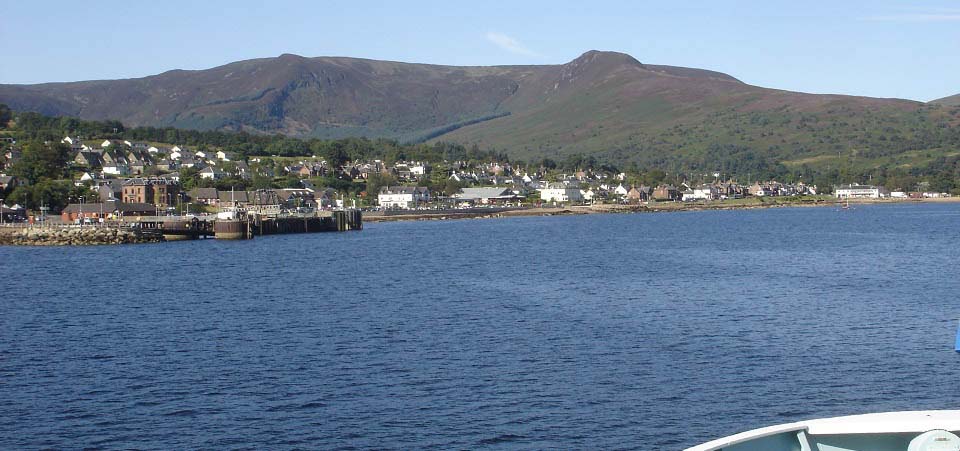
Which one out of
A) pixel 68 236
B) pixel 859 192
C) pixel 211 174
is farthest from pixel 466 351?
pixel 859 192

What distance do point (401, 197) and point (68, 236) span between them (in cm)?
7009

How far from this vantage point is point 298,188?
450 feet

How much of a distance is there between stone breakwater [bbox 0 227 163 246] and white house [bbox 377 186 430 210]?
6360cm


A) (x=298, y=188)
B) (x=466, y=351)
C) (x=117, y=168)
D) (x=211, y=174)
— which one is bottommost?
(x=466, y=351)

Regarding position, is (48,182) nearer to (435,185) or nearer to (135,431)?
(435,185)

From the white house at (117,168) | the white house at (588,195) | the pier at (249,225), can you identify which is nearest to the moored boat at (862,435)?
the pier at (249,225)

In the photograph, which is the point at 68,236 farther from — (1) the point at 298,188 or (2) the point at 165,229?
(1) the point at 298,188

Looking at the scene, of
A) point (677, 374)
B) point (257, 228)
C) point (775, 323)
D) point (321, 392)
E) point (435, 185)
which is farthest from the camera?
point (435, 185)

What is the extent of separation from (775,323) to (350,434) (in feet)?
54.0

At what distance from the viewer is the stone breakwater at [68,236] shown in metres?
77.4

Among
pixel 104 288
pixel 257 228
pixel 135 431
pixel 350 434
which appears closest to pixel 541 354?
pixel 350 434

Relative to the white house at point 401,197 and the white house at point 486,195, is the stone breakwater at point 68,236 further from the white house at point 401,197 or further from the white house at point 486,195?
the white house at point 486,195

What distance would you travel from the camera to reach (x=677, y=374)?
2423cm

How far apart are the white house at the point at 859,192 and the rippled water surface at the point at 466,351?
137 meters
